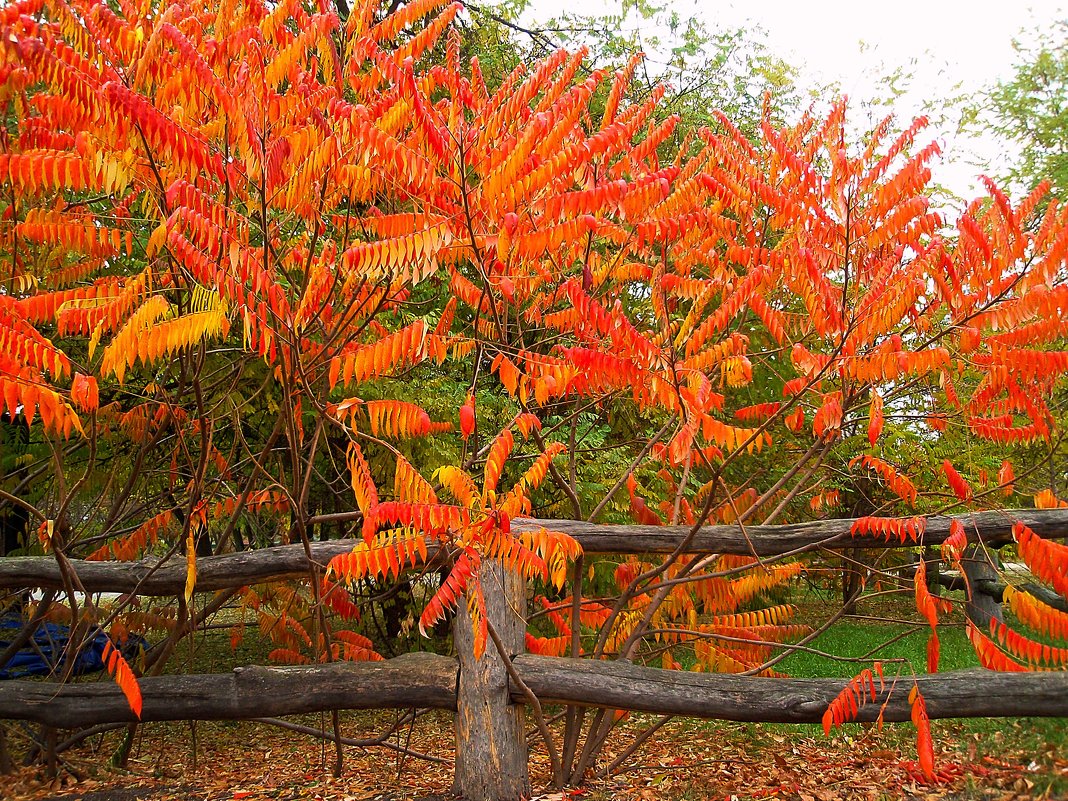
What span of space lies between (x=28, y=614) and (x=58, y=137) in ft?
15.0

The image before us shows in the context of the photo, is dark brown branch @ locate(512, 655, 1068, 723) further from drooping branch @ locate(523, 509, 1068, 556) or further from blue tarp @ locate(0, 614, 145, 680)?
blue tarp @ locate(0, 614, 145, 680)

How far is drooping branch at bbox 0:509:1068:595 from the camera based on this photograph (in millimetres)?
4344

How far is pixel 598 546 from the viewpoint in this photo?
15.2ft

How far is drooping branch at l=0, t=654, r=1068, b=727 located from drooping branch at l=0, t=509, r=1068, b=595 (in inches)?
22.8

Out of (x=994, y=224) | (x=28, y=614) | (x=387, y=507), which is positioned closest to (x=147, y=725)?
(x=28, y=614)

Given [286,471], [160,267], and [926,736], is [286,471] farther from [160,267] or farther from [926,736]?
[926,736]

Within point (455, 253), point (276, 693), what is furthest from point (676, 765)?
point (455, 253)

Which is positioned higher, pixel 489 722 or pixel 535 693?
pixel 535 693

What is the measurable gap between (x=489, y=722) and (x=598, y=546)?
3.73ft

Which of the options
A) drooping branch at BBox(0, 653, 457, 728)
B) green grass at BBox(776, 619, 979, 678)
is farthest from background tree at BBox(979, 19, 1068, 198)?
drooping branch at BBox(0, 653, 457, 728)

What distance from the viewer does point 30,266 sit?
211 inches

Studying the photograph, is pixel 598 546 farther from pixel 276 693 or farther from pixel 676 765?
pixel 276 693

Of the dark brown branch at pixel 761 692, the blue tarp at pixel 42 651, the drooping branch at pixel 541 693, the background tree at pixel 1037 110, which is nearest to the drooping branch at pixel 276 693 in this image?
the drooping branch at pixel 541 693

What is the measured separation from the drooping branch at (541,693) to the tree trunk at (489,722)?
0.11m
